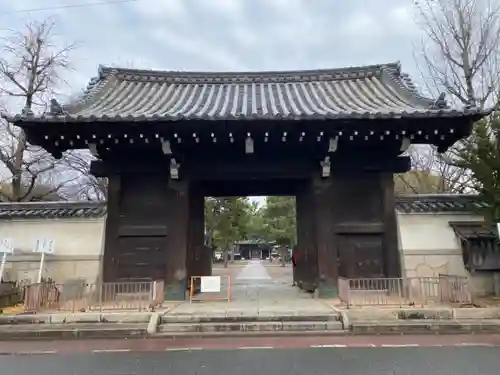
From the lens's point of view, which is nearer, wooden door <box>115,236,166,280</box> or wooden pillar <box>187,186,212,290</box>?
wooden door <box>115,236,166,280</box>

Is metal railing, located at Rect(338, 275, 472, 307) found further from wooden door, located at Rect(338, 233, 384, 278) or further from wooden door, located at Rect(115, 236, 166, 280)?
wooden door, located at Rect(115, 236, 166, 280)

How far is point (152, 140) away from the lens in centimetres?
991

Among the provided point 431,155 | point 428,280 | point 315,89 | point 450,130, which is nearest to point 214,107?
point 315,89

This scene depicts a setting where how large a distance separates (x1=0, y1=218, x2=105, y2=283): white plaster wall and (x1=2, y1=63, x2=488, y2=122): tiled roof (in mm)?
3149

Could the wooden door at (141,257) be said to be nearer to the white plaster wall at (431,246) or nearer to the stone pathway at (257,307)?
the stone pathway at (257,307)

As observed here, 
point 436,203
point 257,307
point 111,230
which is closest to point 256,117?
point 257,307

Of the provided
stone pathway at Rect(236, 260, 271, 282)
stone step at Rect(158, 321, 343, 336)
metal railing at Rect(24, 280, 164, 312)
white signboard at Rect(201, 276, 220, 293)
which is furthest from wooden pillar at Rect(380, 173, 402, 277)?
stone pathway at Rect(236, 260, 271, 282)

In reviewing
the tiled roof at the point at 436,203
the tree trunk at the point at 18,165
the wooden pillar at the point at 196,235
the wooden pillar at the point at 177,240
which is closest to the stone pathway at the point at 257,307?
the wooden pillar at the point at 177,240

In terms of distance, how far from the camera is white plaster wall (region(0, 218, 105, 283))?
10.6m

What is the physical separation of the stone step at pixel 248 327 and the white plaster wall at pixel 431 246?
4.00 meters

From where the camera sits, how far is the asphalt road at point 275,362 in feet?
16.3

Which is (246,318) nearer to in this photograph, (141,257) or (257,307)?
(257,307)

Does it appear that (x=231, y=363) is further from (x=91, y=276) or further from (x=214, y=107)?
(x=214, y=107)

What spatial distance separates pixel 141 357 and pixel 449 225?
8708 mm
